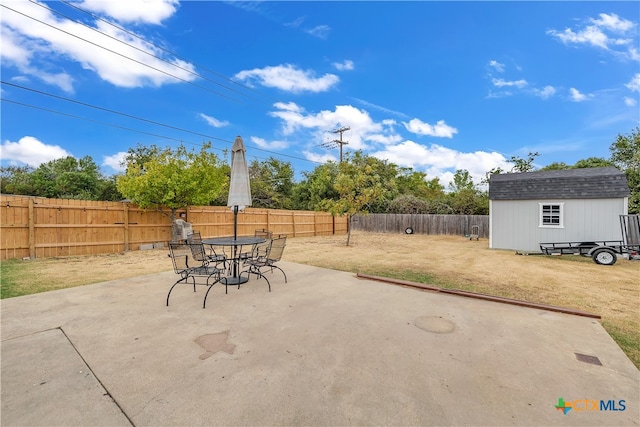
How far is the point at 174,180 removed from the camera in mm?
10312

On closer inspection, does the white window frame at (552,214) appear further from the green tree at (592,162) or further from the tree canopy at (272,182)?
the green tree at (592,162)

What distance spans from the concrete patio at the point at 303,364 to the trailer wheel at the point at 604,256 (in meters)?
7.37

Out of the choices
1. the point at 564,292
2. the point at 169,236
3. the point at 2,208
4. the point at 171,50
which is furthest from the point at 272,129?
the point at 564,292

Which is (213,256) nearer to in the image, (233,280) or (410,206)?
(233,280)

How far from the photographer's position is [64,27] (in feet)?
30.5

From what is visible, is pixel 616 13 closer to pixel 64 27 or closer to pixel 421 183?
pixel 64 27

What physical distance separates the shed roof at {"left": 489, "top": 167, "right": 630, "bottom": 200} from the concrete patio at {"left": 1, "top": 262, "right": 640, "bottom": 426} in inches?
376

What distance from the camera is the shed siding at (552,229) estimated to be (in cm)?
991

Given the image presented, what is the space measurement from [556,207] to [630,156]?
14.5 metres

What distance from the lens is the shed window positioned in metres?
10.7

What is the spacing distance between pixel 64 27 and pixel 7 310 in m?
10.6

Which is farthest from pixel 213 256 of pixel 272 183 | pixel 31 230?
pixel 272 183

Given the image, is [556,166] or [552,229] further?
[556,166]

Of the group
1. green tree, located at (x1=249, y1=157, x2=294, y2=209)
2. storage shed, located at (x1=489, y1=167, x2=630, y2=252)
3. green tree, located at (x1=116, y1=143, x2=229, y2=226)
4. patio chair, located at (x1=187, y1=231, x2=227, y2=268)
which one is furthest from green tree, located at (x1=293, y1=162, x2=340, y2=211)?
patio chair, located at (x1=187, y1=231, x2=227, y2=268)
